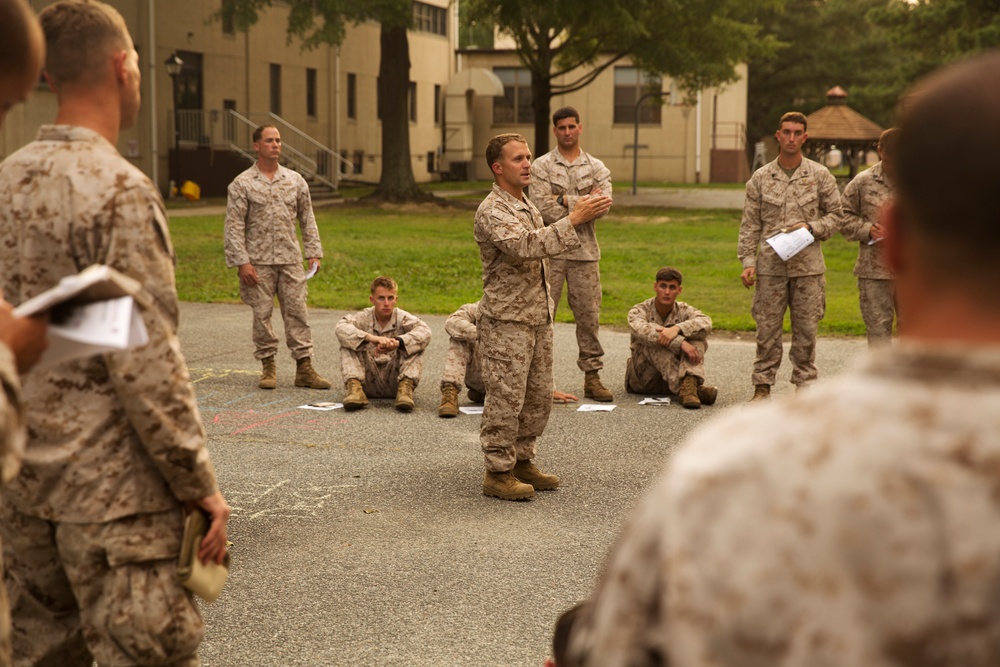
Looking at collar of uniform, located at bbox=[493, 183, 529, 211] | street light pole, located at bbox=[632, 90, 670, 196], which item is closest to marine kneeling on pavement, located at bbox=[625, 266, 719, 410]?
collar of uniform, located at bbox=[493, 183, 529, 211]

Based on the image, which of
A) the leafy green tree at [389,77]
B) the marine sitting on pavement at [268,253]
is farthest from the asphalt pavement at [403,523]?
the leafy green tree at [389,77]

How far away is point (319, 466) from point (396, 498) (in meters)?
0.92

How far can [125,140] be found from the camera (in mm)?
34031

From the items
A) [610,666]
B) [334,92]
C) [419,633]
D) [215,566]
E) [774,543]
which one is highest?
[334,92]

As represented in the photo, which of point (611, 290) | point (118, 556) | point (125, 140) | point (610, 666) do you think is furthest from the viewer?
point (125, 140)

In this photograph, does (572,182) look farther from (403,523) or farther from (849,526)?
(849,526)

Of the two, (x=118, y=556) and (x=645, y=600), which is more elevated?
(x=645, y=600)

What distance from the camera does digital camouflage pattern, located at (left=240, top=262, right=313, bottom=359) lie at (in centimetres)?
1065

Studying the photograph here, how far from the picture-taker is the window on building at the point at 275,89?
41125 mm

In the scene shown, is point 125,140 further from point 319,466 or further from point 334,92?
point 319,466

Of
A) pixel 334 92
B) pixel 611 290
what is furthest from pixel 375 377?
pixel 334 92

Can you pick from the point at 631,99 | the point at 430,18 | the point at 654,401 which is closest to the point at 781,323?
the point at 654,401

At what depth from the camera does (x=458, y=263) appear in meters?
20.9

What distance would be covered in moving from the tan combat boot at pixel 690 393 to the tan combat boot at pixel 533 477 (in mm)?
2710
